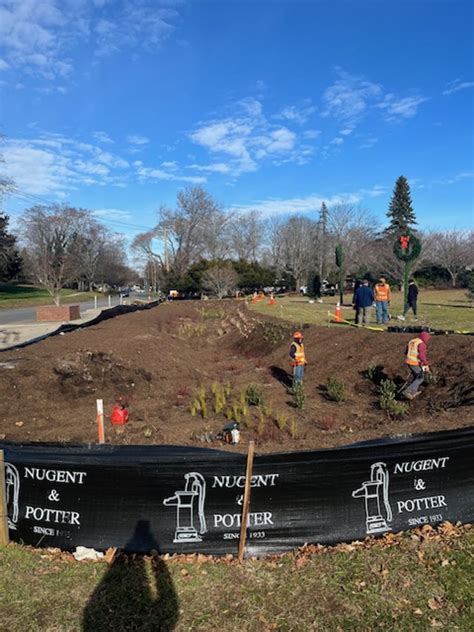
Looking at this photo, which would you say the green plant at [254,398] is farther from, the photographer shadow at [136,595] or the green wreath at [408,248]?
the green wreath at [408,248]

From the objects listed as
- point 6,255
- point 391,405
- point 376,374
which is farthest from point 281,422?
point 6,255

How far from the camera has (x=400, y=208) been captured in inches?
2517

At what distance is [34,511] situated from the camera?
457cm

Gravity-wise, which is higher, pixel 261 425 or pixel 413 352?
pixel 413 352

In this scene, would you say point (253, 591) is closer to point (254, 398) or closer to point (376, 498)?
point (376, 498)

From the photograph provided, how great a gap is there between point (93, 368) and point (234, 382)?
3.86m

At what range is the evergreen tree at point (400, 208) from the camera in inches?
2505

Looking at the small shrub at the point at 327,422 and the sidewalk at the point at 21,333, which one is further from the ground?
the sidewalk at the point at 21,333

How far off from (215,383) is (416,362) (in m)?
4.51

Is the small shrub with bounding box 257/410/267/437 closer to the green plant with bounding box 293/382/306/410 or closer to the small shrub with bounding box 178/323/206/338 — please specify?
the green plant with bounding box 293/382/306/410

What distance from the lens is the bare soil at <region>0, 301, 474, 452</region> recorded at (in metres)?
8.39

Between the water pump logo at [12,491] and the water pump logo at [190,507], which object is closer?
the water pump logo at [190,507]

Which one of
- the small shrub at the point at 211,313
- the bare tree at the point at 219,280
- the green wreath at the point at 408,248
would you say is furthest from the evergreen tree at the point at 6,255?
the green wreath at the point at 408,248

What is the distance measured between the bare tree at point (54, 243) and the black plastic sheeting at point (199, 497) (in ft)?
91.0
